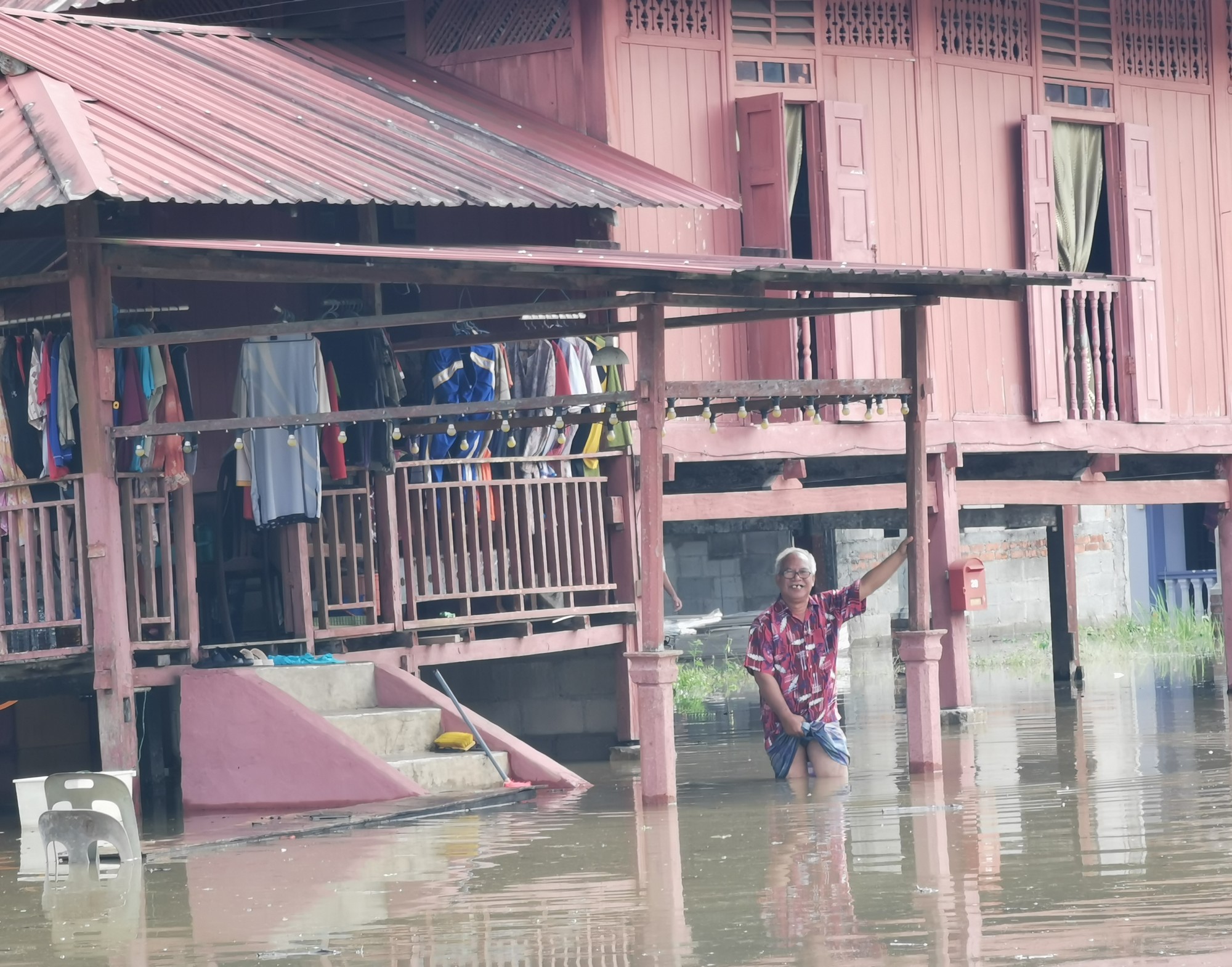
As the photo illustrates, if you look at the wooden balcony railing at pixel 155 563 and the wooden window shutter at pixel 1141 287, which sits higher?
the wooden window shutter at pixel 1141 287

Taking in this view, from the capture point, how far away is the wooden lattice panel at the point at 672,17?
14.1 metres

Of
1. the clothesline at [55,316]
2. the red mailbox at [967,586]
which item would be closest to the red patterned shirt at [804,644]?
the clothesline at [55,316]

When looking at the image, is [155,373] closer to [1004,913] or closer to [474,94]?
[474,94]

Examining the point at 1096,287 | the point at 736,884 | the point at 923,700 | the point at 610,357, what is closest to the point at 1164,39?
the point at 1096,287

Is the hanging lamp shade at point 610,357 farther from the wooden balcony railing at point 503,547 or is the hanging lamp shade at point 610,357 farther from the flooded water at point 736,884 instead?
the flooded water at point 736,884

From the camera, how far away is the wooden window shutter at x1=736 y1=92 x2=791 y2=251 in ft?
47.1

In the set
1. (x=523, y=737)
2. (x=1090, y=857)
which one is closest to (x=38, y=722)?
(x=523, y=737)

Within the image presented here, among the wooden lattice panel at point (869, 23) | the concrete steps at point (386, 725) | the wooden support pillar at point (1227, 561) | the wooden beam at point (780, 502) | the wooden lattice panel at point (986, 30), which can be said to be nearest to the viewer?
the concrete steps at point (386, 725)

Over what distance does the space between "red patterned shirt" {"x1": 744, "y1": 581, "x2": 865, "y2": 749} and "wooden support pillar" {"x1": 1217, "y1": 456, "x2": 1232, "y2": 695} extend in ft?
20.6

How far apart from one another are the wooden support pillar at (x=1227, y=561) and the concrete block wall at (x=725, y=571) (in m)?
6.49

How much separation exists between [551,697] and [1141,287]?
17.7 feet

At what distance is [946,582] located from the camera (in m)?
15.1

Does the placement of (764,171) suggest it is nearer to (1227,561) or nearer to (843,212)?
(843,212)

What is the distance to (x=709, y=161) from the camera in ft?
47.3
